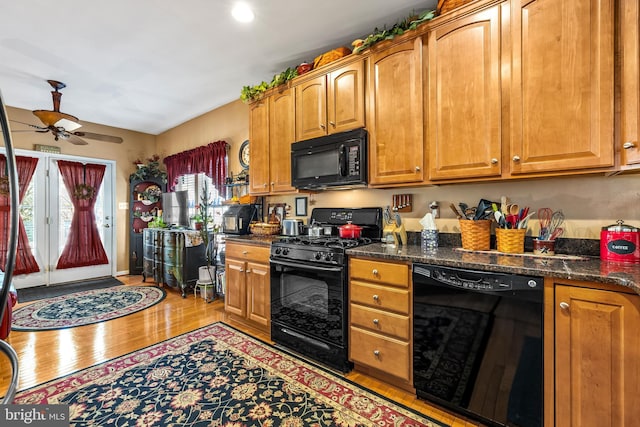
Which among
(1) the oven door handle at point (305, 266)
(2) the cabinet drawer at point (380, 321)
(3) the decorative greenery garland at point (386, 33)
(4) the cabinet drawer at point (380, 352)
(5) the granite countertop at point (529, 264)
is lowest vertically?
(4) the cabinet drawer at point (380, 352)

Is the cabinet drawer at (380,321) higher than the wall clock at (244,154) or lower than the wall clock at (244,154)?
lower

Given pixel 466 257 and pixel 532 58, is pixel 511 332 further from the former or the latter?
pixel 532 58

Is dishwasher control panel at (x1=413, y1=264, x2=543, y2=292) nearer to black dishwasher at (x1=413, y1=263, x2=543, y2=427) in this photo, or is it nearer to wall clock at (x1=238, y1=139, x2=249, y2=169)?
black dishwasher at (x1=413, y1=263, x2=543, y2=427)

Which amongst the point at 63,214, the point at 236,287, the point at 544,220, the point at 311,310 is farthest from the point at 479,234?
the point at 63,214

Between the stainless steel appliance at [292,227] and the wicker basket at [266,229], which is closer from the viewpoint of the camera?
the stainless steel appliance at [292,227]

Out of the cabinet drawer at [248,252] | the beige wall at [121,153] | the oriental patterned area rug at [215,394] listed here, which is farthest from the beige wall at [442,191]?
the oriental patterned area rug at [215,394]

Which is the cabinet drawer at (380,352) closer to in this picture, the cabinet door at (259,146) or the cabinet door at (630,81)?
the cabinet door at (630,81)

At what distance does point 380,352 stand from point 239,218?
2240 millimetres

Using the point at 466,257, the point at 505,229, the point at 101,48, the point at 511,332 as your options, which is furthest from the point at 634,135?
the point at 101,48

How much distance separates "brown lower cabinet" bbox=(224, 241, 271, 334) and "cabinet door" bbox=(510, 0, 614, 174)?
2.14 metres

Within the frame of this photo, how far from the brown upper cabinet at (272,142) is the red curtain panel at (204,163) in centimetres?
119

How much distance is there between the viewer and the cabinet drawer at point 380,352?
6.38 feet

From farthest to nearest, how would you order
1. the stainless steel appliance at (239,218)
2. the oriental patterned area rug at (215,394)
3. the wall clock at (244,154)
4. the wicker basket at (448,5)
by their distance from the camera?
the wall clock at (244,154), the stainless steel appliance at (239,218), the wicker basket at (448,5), the oriental patterned area rug at (215,394)

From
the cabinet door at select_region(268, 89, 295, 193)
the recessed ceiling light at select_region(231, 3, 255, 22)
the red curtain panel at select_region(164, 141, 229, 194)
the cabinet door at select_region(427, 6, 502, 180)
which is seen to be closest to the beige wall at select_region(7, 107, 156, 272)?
the red curtain panel at select_region(164, 141, 229, 194)
